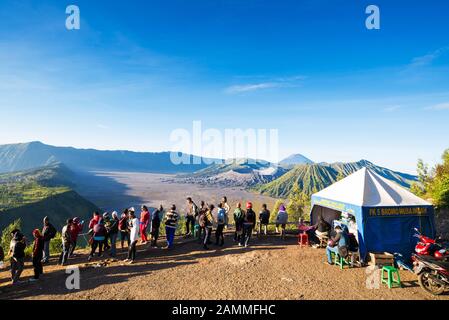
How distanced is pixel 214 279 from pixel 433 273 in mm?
7015

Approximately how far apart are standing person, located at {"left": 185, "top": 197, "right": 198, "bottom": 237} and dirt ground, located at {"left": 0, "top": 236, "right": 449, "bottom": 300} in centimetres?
270

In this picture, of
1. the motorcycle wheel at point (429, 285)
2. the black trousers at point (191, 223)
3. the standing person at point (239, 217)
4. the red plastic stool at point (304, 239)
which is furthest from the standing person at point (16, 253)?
the motorcycle wheel at point (429, 285)

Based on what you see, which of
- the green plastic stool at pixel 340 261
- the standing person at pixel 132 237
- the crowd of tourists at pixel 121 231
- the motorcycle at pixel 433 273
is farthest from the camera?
the standing person at pixel 132 237

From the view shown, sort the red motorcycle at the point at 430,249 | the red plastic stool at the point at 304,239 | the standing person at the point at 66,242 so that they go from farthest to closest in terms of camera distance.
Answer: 1. the red plastic stool at the point at 304,239
2. the standing person at the point at 66,242
3. the red motorcycle at the point at 430,249

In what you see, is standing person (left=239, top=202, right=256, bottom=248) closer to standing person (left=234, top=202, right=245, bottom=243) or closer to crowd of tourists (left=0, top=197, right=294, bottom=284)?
crowd of tourists (left=0, top=197, right=294, bottom=284)

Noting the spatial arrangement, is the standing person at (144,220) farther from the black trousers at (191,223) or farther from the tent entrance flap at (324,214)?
the tent entrance flap at (324,214)

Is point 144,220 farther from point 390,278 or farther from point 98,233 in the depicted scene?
point 390,278

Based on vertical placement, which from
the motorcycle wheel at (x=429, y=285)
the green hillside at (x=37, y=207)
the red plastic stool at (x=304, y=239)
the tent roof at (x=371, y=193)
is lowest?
the green hillside at (x=37, y=207)

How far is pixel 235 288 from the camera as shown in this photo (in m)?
8.61

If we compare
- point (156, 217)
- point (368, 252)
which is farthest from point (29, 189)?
point (368, 252)

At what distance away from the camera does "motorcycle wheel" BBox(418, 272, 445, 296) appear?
8023mm

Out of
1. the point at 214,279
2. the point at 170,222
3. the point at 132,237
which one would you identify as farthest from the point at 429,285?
the point at 132,237

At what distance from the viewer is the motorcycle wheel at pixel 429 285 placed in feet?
26.3

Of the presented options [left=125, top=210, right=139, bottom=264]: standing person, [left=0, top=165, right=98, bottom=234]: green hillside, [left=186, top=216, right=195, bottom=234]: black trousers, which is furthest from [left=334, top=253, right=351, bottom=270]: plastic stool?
[left=0, top=165, right=98, bottom=234]: green hillside
